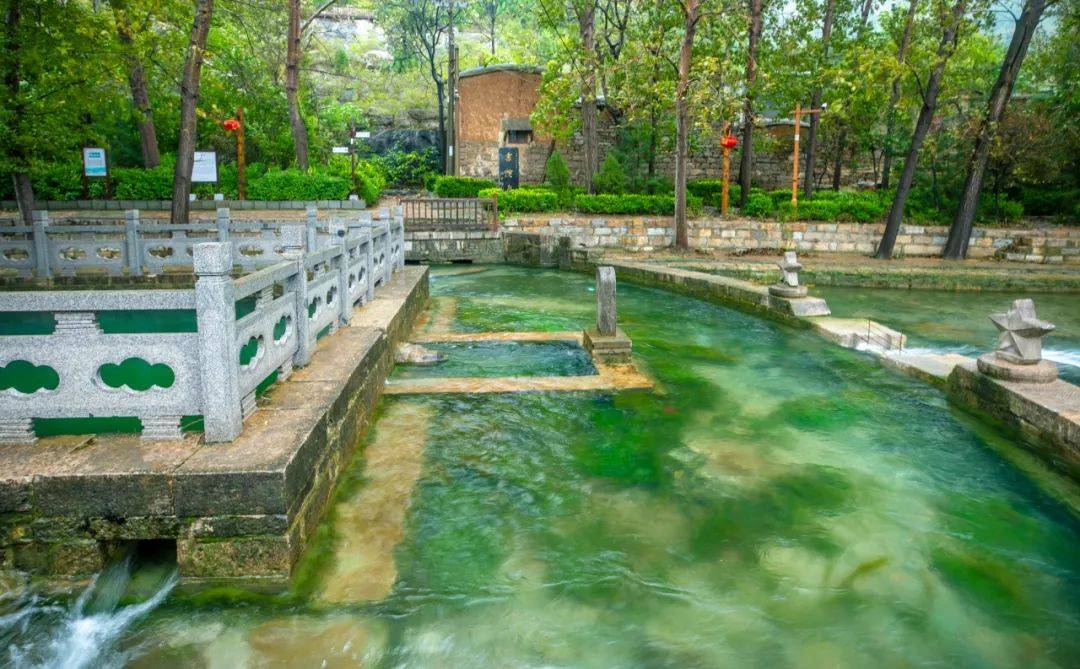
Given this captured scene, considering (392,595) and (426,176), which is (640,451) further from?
(426,176)

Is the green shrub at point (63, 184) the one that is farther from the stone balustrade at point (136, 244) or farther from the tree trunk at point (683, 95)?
the tree trunk at point (683, 95)

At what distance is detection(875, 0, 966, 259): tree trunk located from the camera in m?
17.9

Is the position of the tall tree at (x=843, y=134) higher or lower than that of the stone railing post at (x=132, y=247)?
higher

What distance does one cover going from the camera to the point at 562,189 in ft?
79.9

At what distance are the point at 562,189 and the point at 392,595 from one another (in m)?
21.2

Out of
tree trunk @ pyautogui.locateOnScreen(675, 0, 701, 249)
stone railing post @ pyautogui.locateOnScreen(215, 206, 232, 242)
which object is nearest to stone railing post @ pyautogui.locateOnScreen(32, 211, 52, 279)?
stone railing post @ pyautogui.locateOnScreen(215, 206, 232, 242)

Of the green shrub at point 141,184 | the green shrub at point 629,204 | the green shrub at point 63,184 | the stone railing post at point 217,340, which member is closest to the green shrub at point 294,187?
the green shrub at point 141,184

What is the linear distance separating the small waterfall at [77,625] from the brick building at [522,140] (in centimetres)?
2716

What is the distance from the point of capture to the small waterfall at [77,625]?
12.2 feet

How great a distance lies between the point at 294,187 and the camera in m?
24.4

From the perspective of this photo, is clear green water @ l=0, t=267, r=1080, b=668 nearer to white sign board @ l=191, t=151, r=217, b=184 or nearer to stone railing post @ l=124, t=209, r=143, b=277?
stone railing post @ l=124, t=209, r=143, b=277

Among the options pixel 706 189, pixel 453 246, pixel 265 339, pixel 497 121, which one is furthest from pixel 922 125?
pixel 265 339

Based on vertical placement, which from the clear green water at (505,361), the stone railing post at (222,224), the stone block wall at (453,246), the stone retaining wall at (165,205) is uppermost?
the stone retaining wall at (165,205)

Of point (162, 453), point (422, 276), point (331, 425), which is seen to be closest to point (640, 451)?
point (331, 425)
